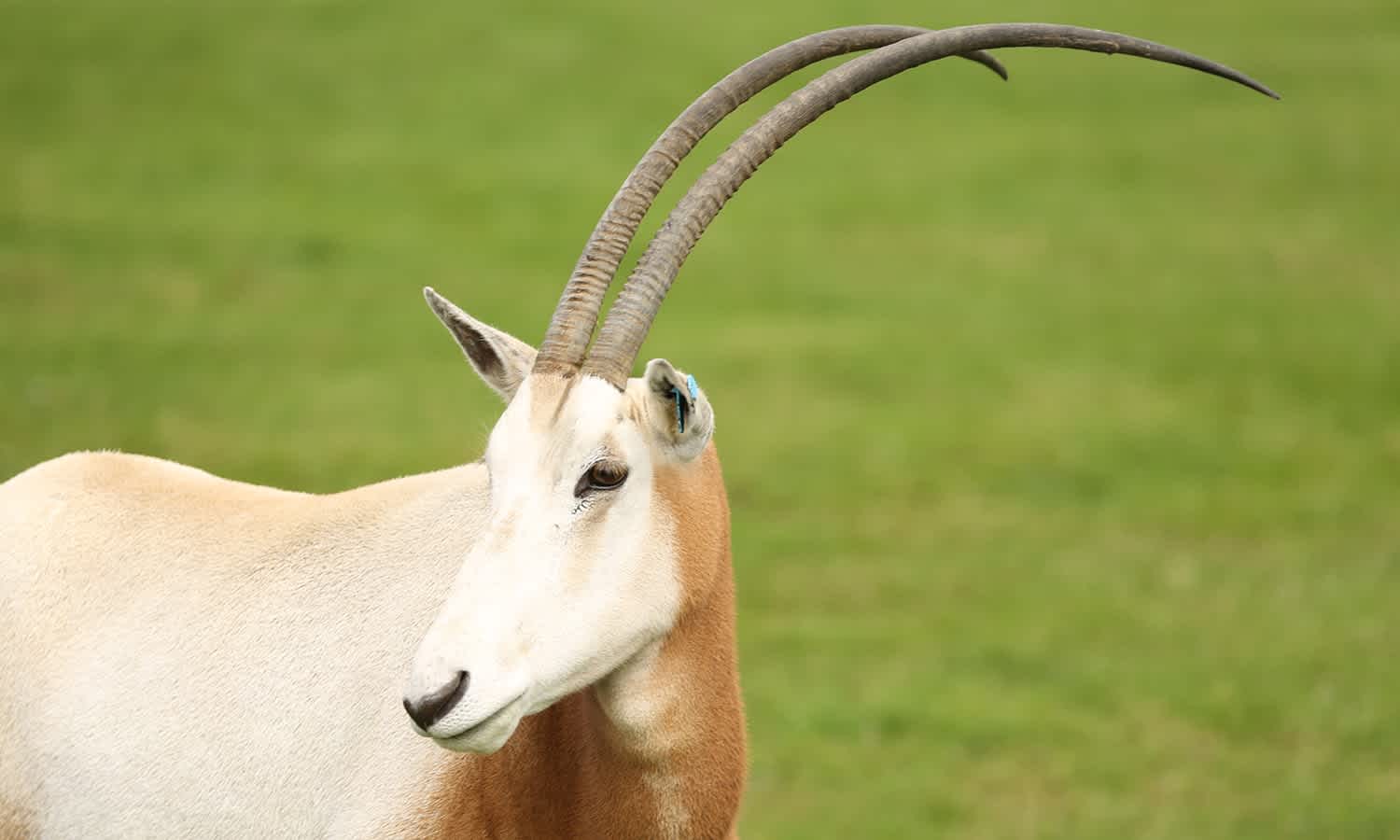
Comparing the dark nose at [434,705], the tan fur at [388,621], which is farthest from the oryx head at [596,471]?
the tan fur at [388,621]

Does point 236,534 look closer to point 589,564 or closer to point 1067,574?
point 589,564

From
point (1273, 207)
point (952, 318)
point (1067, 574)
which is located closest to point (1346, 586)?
point (1067, 574)

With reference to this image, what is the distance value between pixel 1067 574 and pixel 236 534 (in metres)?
10.3

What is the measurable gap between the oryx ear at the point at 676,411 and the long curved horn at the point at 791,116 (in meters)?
0.15

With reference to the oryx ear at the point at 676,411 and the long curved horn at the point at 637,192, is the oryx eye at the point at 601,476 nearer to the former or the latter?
the oryx ear at the point at 676,411

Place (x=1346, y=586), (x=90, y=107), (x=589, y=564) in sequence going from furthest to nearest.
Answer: (x=90, y=107), (x=1346, y=586), (x=589, y=564)

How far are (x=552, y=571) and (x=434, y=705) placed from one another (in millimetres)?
537

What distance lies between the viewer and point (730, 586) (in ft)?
17.5

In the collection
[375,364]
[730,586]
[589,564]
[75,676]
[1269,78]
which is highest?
[589,564]

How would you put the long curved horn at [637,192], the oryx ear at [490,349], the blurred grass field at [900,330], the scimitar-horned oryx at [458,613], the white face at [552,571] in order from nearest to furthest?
the white face at [552,571]
the scimitar-horned oryx at [458,613]
the long curved horn at [637,192]
the oryx ear at [490,349]
the blurred grass field at [900,330]

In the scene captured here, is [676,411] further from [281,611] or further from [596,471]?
[281,611]

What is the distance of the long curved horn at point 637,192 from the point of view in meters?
4.92

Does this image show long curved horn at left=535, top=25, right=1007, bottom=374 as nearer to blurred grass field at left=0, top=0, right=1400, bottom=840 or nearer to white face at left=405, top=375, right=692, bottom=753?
white face at left=405, top=375, right=692, bottom=753

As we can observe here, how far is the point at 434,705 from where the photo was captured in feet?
13.8
